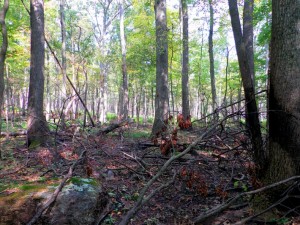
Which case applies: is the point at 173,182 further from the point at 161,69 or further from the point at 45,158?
the point at 161,69

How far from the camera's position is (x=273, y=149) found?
3727 mm

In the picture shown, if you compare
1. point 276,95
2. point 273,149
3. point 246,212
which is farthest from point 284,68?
point 246,212

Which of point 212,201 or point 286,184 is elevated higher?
point 286,184

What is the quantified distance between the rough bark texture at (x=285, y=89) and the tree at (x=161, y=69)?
6.95 metres

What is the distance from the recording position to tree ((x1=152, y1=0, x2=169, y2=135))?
10.6m

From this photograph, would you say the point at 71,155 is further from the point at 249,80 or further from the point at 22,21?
the point at 22,21

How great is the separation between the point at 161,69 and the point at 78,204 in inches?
317

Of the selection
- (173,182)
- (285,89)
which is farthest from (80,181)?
(285,89)

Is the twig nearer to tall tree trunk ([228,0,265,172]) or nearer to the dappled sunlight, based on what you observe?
tall tree trunk ([228,0,265,172])

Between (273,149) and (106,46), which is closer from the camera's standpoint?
(273,149)

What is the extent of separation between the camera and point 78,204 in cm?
371

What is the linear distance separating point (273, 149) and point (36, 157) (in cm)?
631

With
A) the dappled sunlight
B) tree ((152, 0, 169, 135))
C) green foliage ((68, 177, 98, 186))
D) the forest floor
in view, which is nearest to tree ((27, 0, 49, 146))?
the forest floor

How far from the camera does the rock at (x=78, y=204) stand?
354 centimetres
